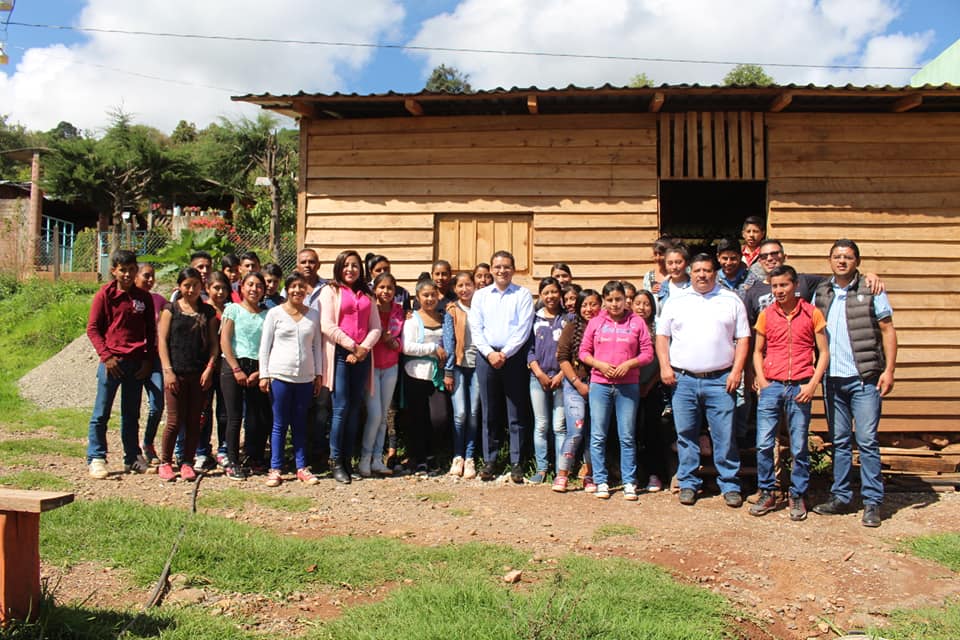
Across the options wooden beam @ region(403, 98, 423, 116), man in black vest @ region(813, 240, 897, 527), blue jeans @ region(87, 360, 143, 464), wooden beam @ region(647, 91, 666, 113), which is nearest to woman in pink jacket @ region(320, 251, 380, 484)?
blue jeans @ region(87, 360, 143, 464)

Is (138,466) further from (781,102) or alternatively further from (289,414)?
(781,102)

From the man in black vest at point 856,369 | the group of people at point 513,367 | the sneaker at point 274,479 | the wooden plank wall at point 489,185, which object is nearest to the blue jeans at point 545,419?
the group of people at point 513,367

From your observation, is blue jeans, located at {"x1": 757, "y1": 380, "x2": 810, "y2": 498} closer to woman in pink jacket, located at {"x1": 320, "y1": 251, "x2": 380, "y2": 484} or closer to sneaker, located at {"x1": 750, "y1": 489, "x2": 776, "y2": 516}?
sneaker, located at {"x1": 750, "y1": 489, "x2": 776, "y2": 516}

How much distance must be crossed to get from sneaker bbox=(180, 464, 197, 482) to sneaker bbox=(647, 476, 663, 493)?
3951 mm

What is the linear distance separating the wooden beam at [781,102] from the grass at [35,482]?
7589 mm

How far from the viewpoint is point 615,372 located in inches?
245

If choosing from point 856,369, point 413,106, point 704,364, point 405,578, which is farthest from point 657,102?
point 405,578

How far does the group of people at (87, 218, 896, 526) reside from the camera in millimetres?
5961

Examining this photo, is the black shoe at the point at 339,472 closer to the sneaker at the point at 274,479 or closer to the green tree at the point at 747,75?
the sneaker at the point at 274,479

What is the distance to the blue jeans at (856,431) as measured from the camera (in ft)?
19.2

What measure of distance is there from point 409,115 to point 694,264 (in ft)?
13.4

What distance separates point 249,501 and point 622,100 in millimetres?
5602

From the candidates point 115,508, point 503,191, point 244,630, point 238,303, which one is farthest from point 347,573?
point 503,191

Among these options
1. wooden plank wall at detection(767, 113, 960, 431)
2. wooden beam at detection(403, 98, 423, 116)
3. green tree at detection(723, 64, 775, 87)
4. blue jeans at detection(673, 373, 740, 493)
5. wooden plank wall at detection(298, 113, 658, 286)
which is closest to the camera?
blue jeans at detection(673, 373, 740, 493)
